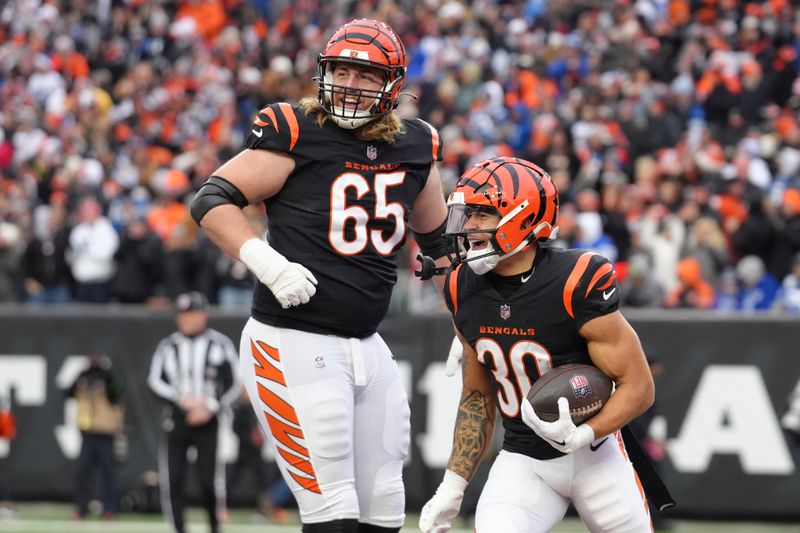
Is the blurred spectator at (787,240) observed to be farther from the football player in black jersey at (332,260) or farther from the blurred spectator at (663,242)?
the football player in black jersey at (332,260)

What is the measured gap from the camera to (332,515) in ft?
15.4

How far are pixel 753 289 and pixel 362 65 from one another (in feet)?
26.0

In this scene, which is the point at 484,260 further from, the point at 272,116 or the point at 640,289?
the point at 640,289

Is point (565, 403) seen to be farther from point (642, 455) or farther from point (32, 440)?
point (32, 440)

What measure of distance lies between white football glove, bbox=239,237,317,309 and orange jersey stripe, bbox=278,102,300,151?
1.26ft

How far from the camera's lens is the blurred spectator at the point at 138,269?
12992 mm

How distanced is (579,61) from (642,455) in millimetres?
11585

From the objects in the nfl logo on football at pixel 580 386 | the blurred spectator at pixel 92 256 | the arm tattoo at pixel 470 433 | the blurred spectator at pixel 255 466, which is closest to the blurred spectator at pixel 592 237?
the blurred spectator at pixel 255 466

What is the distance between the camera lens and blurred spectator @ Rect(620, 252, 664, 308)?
1175 centimetres

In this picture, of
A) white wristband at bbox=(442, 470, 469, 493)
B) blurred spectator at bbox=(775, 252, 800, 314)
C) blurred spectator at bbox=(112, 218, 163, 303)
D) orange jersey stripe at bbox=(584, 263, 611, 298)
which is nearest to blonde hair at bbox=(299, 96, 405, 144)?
orange jersey stripe at bbox=(584, 263, 611, 298)

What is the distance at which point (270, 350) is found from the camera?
4777 mm

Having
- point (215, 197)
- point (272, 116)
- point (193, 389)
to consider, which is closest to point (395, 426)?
point (215, 197)

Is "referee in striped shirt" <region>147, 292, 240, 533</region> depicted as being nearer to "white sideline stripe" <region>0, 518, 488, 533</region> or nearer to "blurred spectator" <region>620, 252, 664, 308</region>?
"white sideline stripe" <region>0, 518, 488, 533</region>

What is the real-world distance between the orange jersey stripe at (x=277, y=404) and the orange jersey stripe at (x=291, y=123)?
848 millimetres
